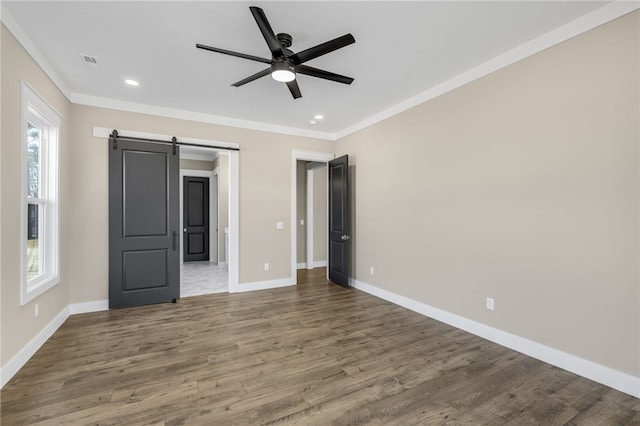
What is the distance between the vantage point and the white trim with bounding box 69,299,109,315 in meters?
3.90

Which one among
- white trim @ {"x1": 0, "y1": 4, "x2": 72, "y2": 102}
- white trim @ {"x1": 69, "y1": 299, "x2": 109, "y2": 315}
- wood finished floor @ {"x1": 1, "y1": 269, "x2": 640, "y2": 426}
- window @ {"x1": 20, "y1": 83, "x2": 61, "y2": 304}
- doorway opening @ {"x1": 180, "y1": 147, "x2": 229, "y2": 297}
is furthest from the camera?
doorway opening @ {"x1": 180, "y1": 147, "x2": 229, "y2": 297}

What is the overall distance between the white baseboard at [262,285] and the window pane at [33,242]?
2.46 meters

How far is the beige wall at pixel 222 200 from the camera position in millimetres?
6984

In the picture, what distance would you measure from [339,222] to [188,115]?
10.2 ft

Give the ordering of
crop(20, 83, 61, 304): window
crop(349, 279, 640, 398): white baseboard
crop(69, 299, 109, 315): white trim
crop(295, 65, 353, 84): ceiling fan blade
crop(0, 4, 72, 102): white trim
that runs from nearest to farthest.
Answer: crop(349, 279, 640, 398): white baseboard < crop(0, 4, 72, 102): white trim < crop(295, 65, 353, 84): ceiling fan blade < crop(20, 83, 61, 304): window < crop(69, 299, 109, 315): white trim

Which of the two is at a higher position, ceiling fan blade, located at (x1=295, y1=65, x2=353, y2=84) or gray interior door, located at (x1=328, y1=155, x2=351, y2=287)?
ceiling fan blade, located at (x1=295, y1=65, x2=353, y2=84)

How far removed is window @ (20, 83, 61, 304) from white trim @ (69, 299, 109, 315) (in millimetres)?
669

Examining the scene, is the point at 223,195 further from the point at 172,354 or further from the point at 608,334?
the point at 608,334

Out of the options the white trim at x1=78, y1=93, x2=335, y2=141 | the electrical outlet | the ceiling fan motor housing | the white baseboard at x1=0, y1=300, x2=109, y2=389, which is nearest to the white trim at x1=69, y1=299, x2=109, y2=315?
the white baseboard at x1=0, y1=300, x2=109, y2=389

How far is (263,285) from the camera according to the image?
5.18 meters

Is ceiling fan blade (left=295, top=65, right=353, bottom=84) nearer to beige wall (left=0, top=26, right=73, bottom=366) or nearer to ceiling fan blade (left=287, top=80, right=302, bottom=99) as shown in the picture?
ceiling fan blade (left=287, top=80, right=302, bottom=99)

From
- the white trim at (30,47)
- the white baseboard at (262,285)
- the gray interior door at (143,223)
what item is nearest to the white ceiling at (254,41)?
the white trim at (30,47)

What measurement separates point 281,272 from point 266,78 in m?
3.31

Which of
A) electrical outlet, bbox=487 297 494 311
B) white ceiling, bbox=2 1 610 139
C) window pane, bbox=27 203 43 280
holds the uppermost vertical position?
white ceiling, bbox=2 1 610 139
